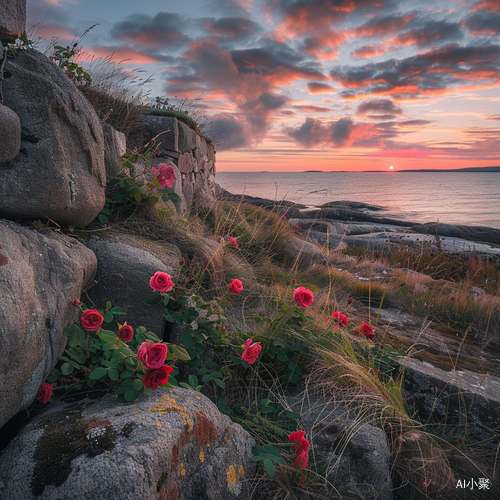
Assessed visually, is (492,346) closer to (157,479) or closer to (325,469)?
(325,469)

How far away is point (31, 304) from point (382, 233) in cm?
1199

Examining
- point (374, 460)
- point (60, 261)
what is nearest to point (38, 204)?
point (60, 261)

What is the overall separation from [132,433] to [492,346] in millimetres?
3648

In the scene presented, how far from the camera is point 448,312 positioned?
418cm

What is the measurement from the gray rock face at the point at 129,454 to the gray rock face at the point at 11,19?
1964mm

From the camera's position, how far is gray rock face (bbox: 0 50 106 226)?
1.96 m

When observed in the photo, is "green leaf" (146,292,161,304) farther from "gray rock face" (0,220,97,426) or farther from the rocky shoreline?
the rocky shoreline

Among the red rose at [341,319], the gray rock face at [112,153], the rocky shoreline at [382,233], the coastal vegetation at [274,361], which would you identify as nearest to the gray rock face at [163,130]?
the coastal vegetation at [274,361]

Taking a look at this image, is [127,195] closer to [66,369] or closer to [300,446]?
[66,369]

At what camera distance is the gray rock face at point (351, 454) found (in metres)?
1.81

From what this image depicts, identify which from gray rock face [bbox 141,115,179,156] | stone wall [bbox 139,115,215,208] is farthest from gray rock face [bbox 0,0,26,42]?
gray rock face [bbox 141,115,179,156]

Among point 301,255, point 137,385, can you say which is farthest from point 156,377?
point 301,255

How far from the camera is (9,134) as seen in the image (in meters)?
1.82

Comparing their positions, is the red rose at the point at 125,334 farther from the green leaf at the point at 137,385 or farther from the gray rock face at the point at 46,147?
the gray rock face at the point at 46,147
